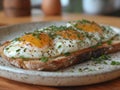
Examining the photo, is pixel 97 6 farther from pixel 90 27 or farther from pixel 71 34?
pixel 71 34

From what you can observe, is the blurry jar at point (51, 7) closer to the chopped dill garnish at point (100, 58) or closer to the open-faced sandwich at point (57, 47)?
the open-faced sandwich at point (57, 47)

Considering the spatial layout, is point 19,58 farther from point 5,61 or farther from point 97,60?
point 97,60

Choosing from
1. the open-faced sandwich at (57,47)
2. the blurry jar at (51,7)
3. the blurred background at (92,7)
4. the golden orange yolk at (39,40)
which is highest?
the golden orange yolk at (39,40)

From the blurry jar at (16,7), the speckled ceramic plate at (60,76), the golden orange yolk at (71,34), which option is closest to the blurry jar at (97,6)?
the blurry jar at (16,7)

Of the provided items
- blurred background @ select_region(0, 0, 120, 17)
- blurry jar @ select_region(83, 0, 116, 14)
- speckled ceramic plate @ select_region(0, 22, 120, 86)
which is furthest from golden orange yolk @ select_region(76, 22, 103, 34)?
blurry jar @ select_region(83, 0, 116, 14)

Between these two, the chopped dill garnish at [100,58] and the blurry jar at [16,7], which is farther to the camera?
the blurry jar at [16,7]

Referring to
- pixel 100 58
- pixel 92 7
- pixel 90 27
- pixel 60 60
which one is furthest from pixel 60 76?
pixel 92 7
